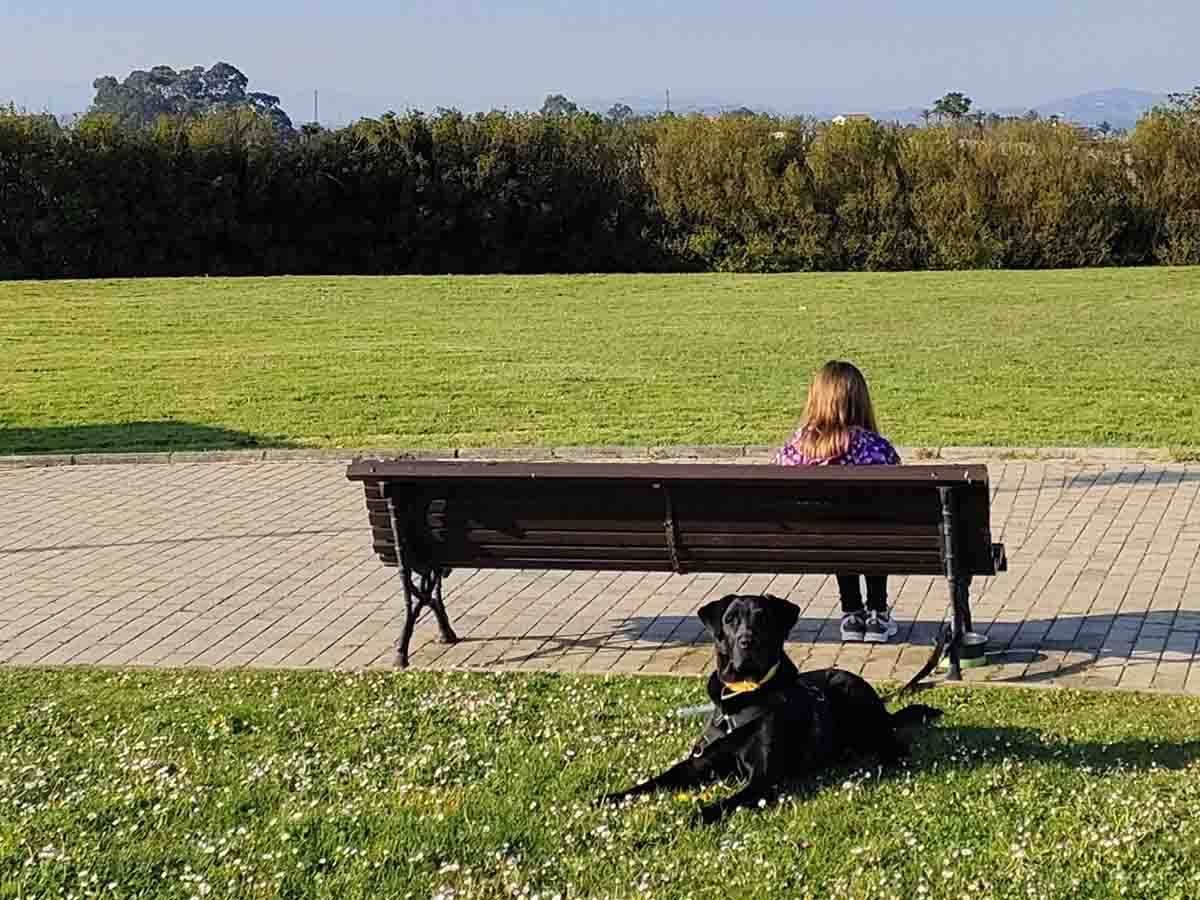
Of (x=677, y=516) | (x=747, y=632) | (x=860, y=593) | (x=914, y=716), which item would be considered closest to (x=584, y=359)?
(x=860, y=593)

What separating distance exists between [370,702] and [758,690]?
1.82 meters

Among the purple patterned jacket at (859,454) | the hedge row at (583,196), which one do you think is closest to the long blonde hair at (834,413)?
the purple patterned jacket at (859,454)

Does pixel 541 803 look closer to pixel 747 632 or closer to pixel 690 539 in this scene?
pixel 747 632

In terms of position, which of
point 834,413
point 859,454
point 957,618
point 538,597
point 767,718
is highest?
point 834,413

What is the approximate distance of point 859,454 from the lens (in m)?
6.93

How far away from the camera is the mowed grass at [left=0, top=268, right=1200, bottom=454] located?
13.3 meters

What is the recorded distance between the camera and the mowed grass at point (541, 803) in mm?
4348

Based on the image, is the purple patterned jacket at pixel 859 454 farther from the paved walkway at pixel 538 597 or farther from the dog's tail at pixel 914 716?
the dog's tail at pixel 914 716

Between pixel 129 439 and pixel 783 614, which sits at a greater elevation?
pixel 783 614

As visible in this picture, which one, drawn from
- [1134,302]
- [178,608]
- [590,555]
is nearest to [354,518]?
[178,608]

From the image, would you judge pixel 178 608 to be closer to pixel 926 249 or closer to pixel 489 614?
pixel 489 614

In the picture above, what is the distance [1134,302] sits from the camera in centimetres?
2419

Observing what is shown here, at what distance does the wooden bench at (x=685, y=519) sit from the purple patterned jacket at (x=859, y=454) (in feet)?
2.03

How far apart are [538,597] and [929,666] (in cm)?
232
